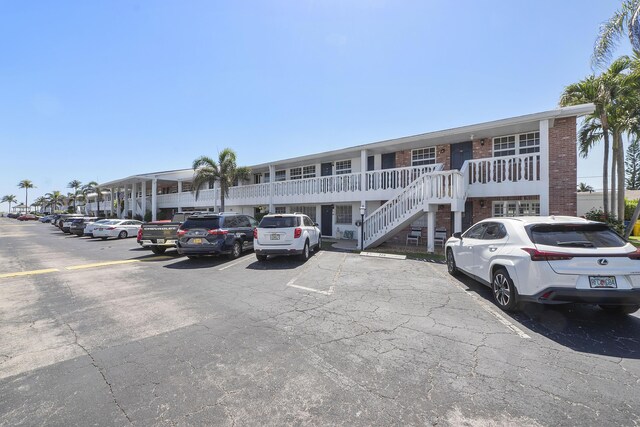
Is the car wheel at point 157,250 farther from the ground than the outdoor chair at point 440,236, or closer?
closer

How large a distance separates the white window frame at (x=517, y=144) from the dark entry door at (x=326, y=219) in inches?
374

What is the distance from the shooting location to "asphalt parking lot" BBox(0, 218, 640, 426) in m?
2.63

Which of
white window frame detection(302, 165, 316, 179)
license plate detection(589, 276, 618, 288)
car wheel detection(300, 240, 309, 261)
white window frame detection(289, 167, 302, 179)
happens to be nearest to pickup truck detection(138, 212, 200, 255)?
car wheel detection(300, 240, 309, 261)

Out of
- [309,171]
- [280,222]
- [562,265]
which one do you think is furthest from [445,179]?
[309,171]

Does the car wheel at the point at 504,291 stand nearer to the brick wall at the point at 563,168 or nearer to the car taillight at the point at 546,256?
the car taillight at the point at 546,256

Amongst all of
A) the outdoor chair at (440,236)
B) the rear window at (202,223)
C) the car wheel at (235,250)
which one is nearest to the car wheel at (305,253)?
the car wheel at (235,250)

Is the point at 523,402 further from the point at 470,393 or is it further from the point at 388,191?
the point at 388,191

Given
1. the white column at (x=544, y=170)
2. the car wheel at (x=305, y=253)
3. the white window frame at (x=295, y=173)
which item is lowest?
the car wheel at (x=305, y=253)

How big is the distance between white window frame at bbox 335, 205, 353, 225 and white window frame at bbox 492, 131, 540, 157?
8.08 meters

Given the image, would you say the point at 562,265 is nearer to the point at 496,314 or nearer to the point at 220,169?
the point at 496,314

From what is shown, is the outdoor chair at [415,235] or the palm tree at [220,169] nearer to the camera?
the outdoor chair at [415,235]

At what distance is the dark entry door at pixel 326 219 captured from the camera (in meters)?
19.1

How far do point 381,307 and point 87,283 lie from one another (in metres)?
7.46

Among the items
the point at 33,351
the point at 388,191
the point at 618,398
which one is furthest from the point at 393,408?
the point at 388,191
